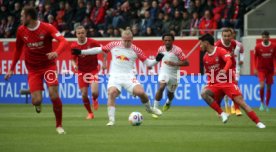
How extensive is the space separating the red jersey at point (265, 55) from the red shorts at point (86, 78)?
22.3ft

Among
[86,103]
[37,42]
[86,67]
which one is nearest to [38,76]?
[37,42]

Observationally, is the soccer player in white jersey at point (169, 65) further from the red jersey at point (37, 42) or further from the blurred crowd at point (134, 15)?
the red jersey at point (37, 42)

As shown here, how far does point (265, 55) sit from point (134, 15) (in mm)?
9474

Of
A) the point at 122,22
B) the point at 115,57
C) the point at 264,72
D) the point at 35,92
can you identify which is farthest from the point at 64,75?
the point at 35,92

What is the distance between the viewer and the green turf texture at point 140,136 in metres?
12.7

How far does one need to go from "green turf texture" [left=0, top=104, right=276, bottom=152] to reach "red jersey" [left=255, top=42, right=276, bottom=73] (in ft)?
18.8

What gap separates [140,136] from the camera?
14.8 meters

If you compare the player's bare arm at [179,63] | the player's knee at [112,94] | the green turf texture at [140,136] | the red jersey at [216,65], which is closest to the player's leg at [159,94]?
the player's bare arm at [179,63]

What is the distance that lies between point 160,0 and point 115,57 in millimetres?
16255

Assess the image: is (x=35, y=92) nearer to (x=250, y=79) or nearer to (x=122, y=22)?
(x=250, y=79)

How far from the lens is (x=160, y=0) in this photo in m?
34.2

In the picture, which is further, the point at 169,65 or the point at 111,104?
the point at 169,65

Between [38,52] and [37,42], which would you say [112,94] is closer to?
[38,52]

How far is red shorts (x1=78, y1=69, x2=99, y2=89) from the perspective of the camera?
70.3ft
